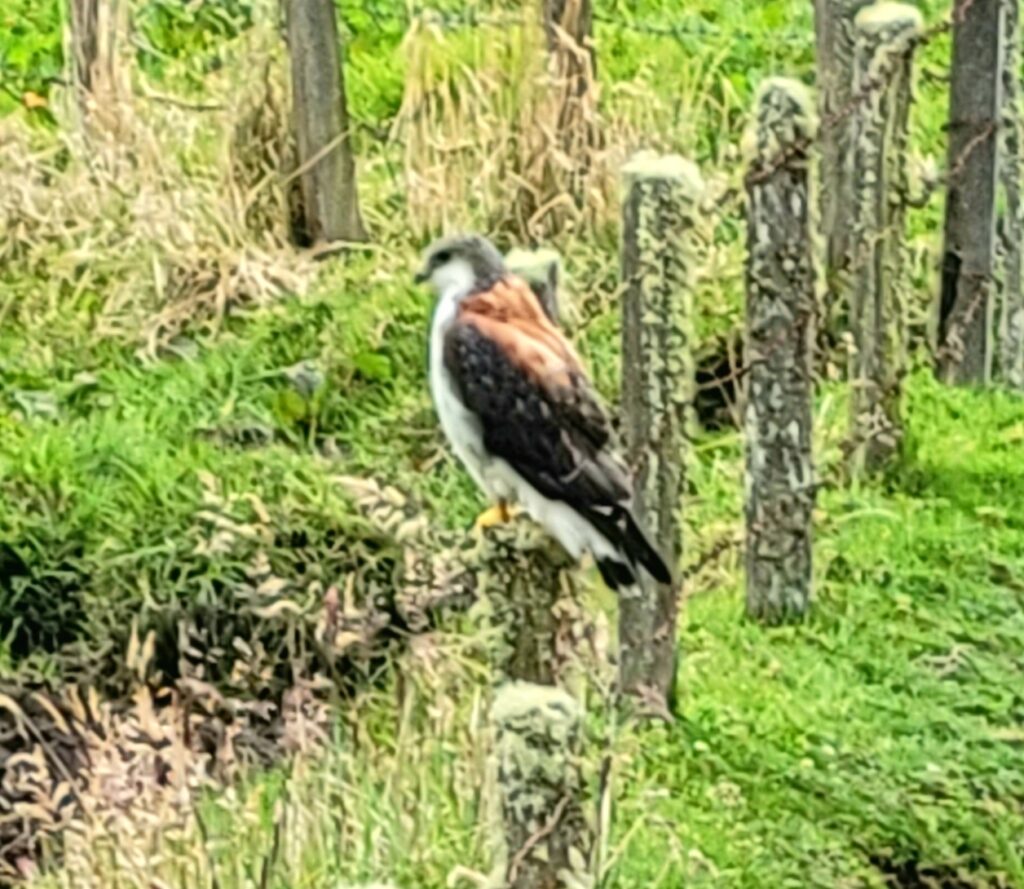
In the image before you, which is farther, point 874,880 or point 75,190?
point 75,190

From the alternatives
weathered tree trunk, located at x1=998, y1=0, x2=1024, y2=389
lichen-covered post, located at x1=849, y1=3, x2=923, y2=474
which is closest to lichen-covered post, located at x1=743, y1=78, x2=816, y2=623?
lichen-covered post, located at x1=849, y1=3, x2=923, y2=474

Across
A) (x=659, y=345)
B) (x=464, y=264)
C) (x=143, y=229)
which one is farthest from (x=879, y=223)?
(x=143, y=229)

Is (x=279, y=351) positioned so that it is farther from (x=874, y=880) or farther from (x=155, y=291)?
(x=874, y=880)

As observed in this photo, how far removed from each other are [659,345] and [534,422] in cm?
50

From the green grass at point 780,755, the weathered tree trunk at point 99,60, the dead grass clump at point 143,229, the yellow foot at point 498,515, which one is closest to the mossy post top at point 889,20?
the green grass at point 780,755

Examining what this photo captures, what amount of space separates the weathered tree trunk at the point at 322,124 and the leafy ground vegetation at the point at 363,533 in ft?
0.43

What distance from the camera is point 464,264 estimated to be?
5.05 m

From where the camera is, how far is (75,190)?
8.68m

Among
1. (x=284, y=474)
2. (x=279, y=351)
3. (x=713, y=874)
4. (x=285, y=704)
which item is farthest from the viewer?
(x=279, y=351)

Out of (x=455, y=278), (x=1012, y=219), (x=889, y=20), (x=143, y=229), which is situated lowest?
(x=143, y=229)

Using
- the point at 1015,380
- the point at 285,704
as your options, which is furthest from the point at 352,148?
the point at 285,704

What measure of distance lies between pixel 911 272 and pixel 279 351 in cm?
189

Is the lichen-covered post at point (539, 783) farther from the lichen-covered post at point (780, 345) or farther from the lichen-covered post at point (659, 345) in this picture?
the lichen-covered post at point (780, 345)

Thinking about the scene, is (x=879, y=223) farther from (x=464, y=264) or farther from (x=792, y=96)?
(x=464, y=264)
